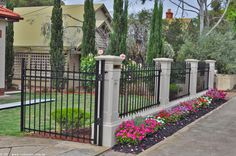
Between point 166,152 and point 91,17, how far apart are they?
1320 cm

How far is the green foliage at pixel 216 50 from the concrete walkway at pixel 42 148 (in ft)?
47.3

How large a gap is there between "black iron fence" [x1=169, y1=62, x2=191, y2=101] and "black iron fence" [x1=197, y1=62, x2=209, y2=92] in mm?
1317

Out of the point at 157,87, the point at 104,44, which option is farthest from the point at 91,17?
the point at 157,87

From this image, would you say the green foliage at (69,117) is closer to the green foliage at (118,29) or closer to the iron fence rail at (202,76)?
the iron fence rail at (202,76)

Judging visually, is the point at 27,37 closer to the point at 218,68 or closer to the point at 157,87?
the point at 218,68

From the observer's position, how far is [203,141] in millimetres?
6938

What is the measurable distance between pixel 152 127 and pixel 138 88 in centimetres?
115

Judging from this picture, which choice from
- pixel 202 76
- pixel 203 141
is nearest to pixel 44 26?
pixel 202 76

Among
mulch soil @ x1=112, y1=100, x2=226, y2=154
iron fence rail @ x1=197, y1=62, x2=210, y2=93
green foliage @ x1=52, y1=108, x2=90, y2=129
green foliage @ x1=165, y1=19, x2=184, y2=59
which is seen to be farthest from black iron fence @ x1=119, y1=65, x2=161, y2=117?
green foliage @ x1=165, y1=19, x2=184, y2=59

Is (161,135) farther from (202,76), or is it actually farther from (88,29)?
(88,29)

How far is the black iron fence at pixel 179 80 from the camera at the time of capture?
34.3 feet

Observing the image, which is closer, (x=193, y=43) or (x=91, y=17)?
(x=91, y=17)

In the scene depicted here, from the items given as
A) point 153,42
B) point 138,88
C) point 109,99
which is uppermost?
point 153,42

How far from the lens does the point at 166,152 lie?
602cm
